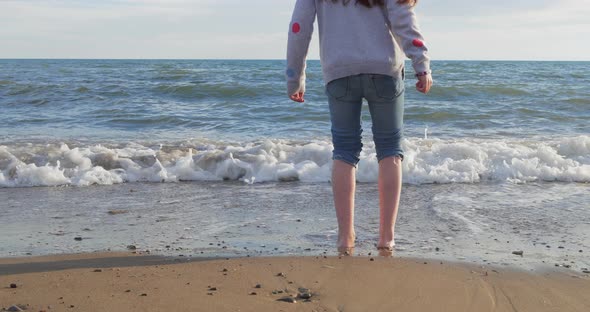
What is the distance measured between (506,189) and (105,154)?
388cm

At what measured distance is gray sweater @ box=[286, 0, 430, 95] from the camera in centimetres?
297

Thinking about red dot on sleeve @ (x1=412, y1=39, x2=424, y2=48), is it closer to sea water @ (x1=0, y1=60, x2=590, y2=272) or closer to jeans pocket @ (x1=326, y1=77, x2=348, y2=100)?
jeans pocket @ (x1=326, y1=77, x2=348, y2=100)

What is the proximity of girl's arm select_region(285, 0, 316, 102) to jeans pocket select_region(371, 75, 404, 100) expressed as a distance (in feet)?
1.19

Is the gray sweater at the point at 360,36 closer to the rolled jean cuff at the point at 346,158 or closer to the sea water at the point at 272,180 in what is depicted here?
the rolled jean cuff at the point at 346,158

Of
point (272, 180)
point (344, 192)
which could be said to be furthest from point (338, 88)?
point (272, 180)

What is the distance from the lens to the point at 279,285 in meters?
2.72

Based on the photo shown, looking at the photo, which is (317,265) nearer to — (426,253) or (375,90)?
(426,253)

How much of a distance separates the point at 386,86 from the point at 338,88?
23 centimetres

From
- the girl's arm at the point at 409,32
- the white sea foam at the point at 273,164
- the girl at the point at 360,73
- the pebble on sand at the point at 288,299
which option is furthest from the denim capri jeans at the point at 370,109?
the white sea foam at the point at 273,164

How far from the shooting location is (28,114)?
11586 mm

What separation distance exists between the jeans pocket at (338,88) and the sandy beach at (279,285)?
77 cm

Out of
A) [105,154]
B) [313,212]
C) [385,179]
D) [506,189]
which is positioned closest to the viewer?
[385,179]

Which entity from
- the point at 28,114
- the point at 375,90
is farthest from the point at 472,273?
the point at 28,114

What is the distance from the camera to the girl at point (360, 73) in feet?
9.85
